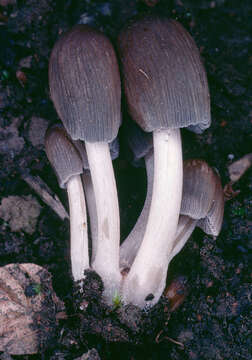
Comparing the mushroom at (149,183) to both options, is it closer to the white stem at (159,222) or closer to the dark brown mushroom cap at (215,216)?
the white stem at (159,222)

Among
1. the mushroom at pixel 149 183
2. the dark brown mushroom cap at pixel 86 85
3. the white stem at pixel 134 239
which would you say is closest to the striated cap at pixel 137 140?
the mushroom at pixel 149 183

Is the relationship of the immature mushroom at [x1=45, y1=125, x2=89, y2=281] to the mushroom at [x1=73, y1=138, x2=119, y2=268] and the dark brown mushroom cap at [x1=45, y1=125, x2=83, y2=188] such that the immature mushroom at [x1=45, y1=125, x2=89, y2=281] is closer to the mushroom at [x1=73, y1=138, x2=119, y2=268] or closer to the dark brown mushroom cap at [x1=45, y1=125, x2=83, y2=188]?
the dark brown mushroom cap at [x1=45, y1=125, x2=83, y2=188]

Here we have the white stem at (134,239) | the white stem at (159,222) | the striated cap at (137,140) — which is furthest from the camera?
the striated cap at (137,140)

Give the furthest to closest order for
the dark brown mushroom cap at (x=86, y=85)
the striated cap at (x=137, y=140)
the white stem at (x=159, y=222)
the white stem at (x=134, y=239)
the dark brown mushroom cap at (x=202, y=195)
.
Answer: the striated cap at (x=137, y=140) < the white stem at (x=134, y=239) < the dark brown mushroom cap at (x=202, y=195) < the white stem at (x=159, y=222) < the dark brown mushroom cap at (x=86, y=85)

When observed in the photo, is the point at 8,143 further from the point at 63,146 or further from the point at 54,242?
the point at 54,242

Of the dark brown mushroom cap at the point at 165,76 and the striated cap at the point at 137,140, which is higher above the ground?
the dark brown mushroom cap at the point at 165,76

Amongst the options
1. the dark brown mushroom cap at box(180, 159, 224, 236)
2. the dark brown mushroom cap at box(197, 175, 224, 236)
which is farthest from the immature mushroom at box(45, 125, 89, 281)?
the dark brown mushroom cap at box(197, 175, 224, 236)

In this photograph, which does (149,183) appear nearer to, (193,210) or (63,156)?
(193,210)
